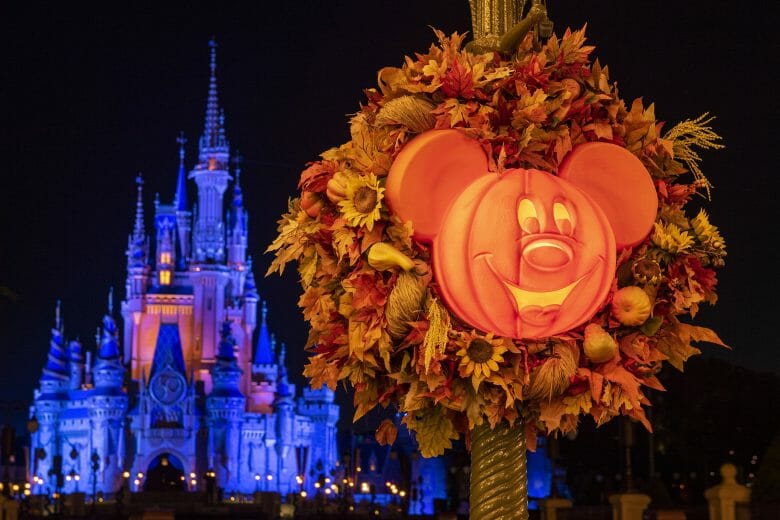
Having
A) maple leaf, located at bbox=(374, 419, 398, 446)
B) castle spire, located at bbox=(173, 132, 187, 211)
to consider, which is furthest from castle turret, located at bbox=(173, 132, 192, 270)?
maple leaf, located at bbox=(374, 419, 398, 446)

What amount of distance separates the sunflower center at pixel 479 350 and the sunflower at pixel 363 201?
1.76 feet

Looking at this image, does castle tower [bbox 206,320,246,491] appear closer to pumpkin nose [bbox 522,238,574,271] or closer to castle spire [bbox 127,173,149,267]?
castle spire [bbox 127,173,149,267]

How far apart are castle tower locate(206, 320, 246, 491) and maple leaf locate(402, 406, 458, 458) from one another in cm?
8715

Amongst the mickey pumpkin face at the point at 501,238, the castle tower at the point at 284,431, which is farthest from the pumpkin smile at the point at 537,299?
the castle tower at the point at 284,431

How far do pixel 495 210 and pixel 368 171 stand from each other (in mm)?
479

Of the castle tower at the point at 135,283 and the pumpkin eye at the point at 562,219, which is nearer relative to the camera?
the pumpkin eye at the point at 562,219

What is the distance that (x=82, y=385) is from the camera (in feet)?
316

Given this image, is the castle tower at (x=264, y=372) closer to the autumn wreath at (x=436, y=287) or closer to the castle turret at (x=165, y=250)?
the castle turret at (x=165, y=250)

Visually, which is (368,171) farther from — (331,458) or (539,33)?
(331,458)

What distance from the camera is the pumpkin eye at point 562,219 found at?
4.62m

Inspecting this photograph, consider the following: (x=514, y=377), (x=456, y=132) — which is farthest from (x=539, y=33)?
(x=514, y=377)

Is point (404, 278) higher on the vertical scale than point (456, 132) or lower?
lower

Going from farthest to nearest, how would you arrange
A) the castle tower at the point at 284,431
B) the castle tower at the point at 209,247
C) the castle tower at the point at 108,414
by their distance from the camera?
the castle tower at the point at 209,247
the castle tower at the point at 284,431
the castle tower at the point at 108,414

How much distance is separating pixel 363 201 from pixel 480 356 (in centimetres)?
68
